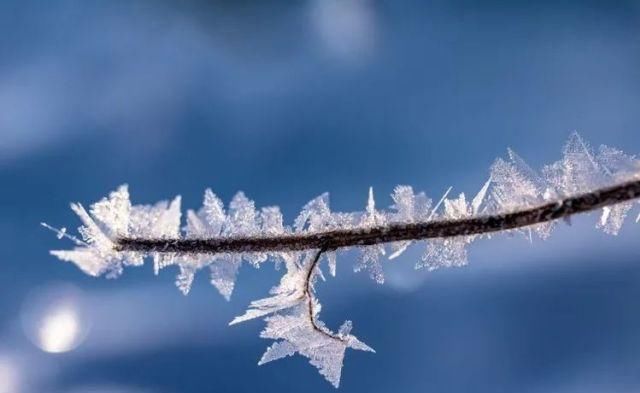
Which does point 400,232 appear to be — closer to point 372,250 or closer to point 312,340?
point 372,250

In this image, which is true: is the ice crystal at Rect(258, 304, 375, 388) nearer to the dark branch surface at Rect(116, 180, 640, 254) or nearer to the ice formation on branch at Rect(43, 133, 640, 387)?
the ice formation on branch at Rect(43, 133, 640, 387)

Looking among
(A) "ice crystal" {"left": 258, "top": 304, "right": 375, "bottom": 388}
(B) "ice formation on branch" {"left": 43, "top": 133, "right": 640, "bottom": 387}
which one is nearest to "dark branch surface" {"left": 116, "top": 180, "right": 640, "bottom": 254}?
(B) "ice formation on branch" {"left": 43, "top": 133, "right": 640, "bottom": 387}

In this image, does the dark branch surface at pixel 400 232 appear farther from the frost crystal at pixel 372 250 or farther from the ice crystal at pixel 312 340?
the ice crystal at pixel 312 340

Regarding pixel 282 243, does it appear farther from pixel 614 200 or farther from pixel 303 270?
pixel 614 200

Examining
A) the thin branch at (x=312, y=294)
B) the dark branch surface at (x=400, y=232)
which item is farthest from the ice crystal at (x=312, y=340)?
the dark branch surface at (x=400, y=232)

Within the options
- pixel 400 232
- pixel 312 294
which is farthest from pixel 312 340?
pixel 400 232

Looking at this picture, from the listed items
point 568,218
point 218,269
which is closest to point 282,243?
point 218,269

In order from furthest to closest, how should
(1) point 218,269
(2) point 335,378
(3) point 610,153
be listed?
(2) point 335,378 < (1) point 218,269 < (3) point 610,153
